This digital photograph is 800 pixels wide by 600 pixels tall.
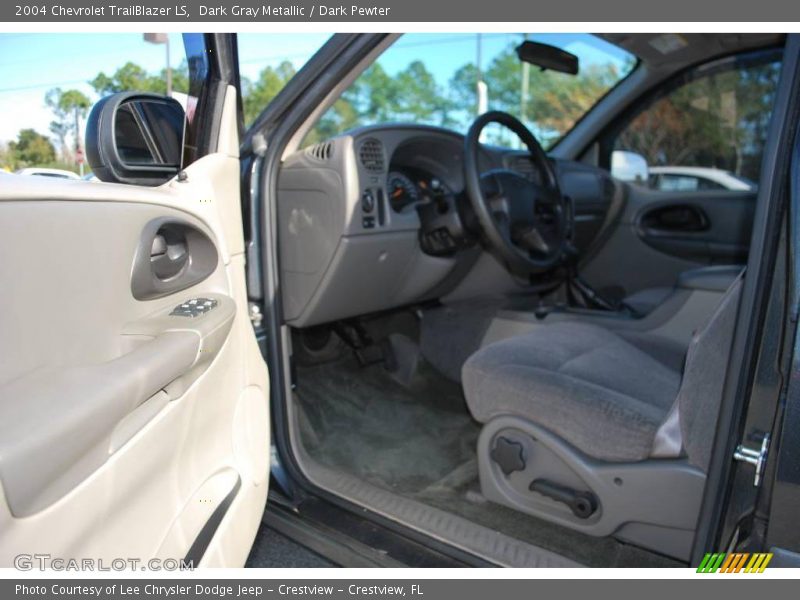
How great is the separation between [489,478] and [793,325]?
1037 mm

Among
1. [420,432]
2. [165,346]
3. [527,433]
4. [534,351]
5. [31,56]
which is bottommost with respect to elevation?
[420,432]

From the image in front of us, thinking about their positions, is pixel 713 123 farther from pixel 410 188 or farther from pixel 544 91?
pixel 410 188

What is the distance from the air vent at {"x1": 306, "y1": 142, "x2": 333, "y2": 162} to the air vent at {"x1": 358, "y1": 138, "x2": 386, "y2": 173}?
11cm

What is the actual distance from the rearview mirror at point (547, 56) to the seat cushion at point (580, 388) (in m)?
1.06

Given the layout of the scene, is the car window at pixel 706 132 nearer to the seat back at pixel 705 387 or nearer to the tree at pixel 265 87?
the seat back at pixel 705 387

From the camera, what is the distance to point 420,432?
2377mm

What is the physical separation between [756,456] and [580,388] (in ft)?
1.86

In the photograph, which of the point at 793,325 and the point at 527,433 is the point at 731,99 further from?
the point at 793,325

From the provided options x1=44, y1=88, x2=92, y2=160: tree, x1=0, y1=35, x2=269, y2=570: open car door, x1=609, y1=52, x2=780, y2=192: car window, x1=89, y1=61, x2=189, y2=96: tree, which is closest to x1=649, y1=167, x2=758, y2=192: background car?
x1=609, y1=52, x2=780, y2=192: car window

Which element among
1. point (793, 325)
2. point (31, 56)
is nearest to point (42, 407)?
point (31, 56)

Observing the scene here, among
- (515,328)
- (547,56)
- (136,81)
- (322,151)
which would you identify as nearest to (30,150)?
(136,81)

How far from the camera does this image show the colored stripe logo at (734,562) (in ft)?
3.21

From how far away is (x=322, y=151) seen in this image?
199cm

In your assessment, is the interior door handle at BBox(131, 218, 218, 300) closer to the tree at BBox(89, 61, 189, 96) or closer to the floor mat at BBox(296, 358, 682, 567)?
the tree at BBox(89, 61, 189, 96)
